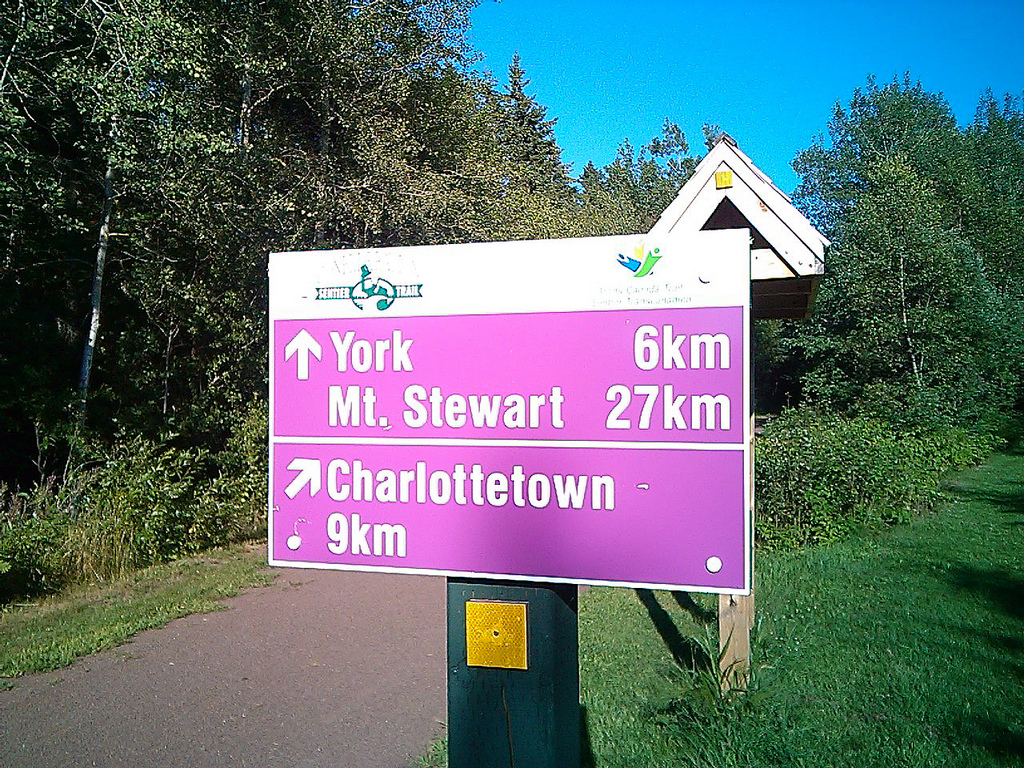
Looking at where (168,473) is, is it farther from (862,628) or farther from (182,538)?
(862,628)

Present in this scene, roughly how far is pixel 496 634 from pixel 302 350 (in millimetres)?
882

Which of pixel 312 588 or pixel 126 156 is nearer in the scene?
pixel 312 588

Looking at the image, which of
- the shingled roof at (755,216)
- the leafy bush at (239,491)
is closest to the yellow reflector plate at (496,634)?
the shingled roof at (755,216)

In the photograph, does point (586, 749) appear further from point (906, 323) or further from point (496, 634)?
point (906, 323)

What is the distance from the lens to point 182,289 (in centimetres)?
1226

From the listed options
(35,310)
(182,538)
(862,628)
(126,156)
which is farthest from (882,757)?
(35,310)

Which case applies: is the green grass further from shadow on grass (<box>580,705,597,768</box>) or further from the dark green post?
the dark green post

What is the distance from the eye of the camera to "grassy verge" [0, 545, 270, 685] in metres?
6.61

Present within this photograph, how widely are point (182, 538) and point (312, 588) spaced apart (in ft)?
7.78

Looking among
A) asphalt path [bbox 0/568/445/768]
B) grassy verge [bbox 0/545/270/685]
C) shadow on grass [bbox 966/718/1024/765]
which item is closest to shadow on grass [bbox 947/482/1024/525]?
shadow on grass [bbox 966/718/1024/765]

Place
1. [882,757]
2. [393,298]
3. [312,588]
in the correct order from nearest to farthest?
[393,298] < [882,757] < [312,588]

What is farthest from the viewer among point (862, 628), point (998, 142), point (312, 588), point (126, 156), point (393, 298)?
point (998, 142)

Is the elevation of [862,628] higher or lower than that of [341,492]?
lower

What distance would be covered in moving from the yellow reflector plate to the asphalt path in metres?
2.67
